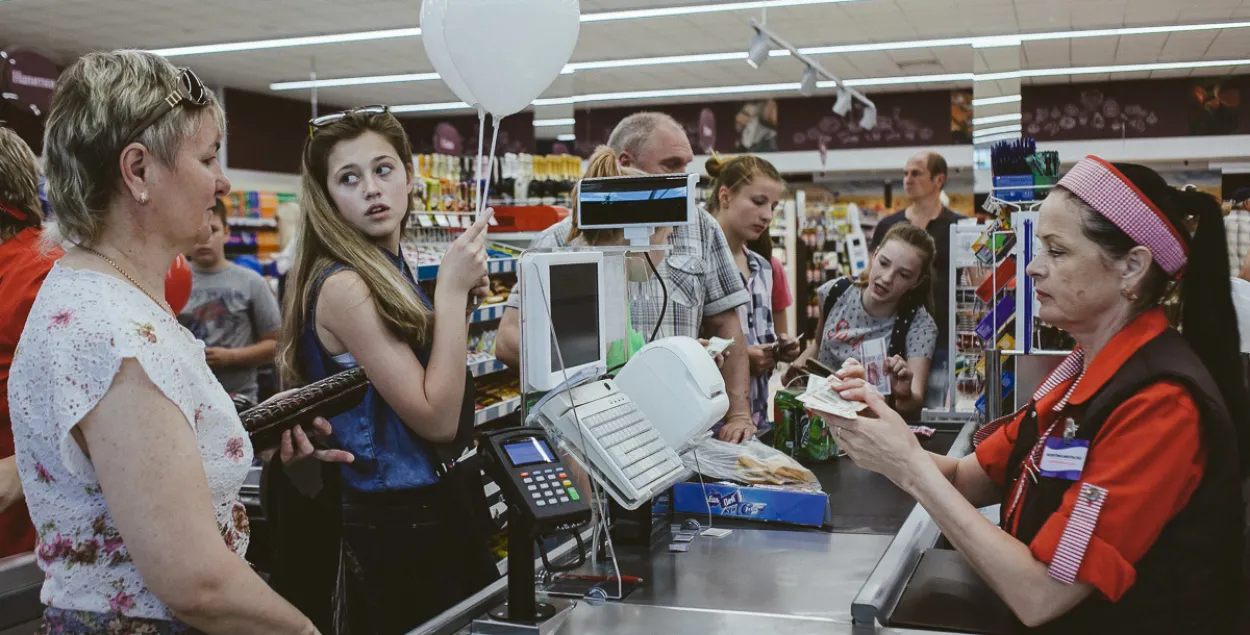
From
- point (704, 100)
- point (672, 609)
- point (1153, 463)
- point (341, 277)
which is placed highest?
point (704, 100)

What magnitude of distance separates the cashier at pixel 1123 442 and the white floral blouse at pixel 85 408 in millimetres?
1060

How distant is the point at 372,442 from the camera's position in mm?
2059

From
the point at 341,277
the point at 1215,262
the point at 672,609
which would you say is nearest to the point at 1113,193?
the point at 1215,262

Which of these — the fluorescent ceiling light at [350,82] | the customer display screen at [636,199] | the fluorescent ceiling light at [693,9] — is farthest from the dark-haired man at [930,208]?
the fluorescent ceiling light at [350,82]

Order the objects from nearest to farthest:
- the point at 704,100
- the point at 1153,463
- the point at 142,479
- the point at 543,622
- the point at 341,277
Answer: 1. the point at 142,479
2. the point at 1153,463
3. the point at 543,622
4. the point at 341,277
5. the point at 704,100

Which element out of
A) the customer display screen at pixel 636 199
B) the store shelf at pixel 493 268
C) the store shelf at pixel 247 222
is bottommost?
the store shelf at pixel 493 268

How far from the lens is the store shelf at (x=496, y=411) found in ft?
17.1

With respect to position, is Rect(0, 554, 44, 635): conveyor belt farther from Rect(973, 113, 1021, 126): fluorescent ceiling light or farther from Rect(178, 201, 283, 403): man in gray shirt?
Rect(973, 113, 1021, 126): fluorescent ceiling light

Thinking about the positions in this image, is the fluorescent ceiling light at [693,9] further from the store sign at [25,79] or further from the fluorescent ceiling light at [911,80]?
the store sign at [25,79]

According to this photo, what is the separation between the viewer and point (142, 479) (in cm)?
121

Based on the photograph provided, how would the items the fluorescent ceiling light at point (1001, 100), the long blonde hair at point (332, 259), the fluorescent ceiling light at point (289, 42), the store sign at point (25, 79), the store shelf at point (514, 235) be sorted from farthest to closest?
the fluorescent ceiling light at point (289, 42), the fluorescent ceiling light at point (1001, 100), the store sign at point (25, 79), the store shelf at point (514, 235), the long blonde hair at point (332, 259)

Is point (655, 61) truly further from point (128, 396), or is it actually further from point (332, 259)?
point (128, 396)

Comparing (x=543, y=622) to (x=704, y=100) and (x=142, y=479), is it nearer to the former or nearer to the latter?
(x=142, y=479)

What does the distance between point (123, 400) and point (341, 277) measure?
2.75 ft
